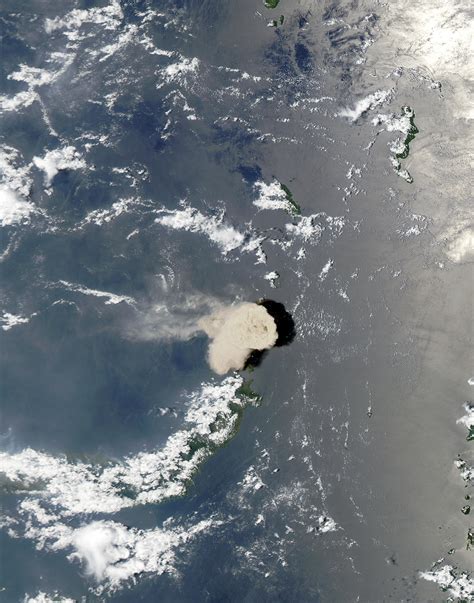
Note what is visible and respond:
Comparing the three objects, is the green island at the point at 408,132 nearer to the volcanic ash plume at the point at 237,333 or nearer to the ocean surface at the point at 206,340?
the ocean surface at the point at 206,340

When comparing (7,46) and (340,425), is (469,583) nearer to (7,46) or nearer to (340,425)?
(340,425)

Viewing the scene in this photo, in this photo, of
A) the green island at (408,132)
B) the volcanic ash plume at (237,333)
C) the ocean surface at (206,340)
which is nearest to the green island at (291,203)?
the ocean surface at (206,340)

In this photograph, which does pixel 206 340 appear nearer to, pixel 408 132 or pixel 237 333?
pixel 237 333

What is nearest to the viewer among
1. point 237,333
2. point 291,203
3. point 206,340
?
point 237,333

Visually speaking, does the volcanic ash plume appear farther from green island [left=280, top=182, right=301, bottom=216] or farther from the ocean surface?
green island [left=280, top=182, right=301, bottom=216]

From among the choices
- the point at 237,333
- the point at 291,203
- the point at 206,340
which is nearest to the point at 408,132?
the point at 291,203

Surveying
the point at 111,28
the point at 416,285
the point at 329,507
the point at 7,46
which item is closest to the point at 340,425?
the point at 329,507
